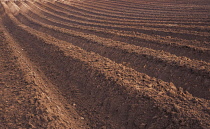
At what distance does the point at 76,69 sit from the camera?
26.1ft

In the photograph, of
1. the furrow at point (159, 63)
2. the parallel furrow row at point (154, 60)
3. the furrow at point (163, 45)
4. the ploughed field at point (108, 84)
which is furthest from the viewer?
the furrow at point (163, 45)

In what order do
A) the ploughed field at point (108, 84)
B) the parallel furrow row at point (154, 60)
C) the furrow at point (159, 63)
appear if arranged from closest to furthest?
1. the ploughed field at point (108, 84)
2. the furrow at point (159, 63)
3. the parallel furrow row at point (154, 60)

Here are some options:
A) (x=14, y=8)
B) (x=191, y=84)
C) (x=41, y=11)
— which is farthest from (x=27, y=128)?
(x=14, y=8)

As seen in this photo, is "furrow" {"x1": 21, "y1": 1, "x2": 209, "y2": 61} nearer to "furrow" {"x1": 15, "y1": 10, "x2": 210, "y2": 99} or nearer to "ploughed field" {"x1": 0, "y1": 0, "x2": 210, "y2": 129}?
"ploughed field" {"x1": 0, "y1": 0, "x2": 210, "y2": 129}

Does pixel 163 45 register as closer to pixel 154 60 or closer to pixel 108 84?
pixel 154 60

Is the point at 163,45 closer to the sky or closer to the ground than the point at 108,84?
closer to the sky

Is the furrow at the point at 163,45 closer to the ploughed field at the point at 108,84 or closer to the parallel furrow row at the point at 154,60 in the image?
the ploughed field at the point at 108,84

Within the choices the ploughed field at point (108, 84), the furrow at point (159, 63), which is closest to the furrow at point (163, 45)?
the ploughed field at point (108, 84)

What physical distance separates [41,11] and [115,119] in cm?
2124

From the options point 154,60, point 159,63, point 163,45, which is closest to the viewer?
point 159,63

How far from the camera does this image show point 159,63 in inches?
314

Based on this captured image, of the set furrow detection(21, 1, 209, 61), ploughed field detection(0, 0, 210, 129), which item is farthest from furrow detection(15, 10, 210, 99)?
furrow detection(21, 1, 209, 61)

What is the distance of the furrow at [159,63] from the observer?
6.77m

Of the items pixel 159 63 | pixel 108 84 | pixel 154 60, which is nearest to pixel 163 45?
pixel 154 60
